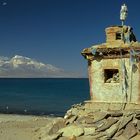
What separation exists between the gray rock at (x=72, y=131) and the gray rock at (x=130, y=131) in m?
2.43

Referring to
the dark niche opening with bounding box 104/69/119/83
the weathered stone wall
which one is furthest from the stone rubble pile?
the dark niche opening with bounding box 104/69/119/83

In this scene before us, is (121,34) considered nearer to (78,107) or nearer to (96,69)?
(96,69)

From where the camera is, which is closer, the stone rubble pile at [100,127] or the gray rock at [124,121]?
the stone rubble pile at [100,127]

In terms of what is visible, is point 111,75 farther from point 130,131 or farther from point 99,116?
point 130,131

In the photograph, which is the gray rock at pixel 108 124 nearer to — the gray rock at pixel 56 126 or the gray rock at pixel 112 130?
the gray rock at pixel 112 130

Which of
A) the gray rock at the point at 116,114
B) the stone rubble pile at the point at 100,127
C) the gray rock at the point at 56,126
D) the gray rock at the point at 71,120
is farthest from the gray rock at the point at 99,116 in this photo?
the gray rock at the point at 56,126

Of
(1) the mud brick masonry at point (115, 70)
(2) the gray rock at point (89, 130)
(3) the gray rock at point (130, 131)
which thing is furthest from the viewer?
(1) the mud brick masonry at point (115, 70)

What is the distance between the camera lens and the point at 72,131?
23.9m

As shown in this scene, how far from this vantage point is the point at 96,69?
85.5 ft

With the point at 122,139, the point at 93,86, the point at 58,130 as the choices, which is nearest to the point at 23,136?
the point at 58,130

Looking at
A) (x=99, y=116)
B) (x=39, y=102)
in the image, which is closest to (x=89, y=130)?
(x=99, y=116)

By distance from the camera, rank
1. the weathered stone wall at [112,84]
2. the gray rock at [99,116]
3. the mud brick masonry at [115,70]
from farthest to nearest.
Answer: the weathered stone wall at [112,84] → the mud brick masonry at [115,70] → the gray rock at [99,116]

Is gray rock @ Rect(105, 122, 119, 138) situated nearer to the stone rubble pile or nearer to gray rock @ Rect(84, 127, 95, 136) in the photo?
the stone rubble pile

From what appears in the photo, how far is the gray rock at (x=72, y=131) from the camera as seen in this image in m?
23.6
